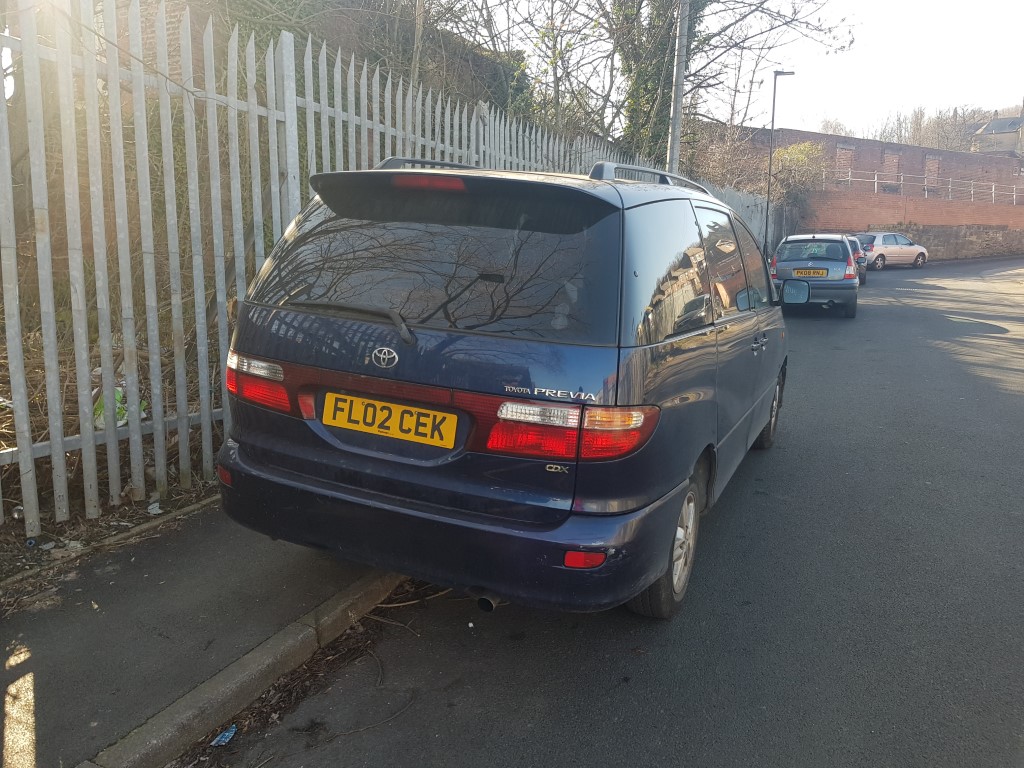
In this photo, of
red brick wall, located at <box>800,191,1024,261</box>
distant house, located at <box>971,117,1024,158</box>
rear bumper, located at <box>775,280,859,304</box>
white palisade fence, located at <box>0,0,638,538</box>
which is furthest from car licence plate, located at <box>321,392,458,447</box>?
distant house, located at <box>971,117,1024,158</box>

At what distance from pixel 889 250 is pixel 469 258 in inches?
1517

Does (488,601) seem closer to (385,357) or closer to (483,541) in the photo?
(483,541)

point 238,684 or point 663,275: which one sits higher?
→ point 663,275

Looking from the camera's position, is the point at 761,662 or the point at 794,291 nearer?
the point at 761,662

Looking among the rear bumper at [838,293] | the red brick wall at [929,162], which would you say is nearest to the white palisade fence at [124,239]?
the rear bumper at [838,293]

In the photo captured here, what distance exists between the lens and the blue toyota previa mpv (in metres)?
2.63

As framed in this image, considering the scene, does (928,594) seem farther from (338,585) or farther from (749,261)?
(338,585)

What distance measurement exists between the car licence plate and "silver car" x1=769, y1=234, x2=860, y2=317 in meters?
13.9

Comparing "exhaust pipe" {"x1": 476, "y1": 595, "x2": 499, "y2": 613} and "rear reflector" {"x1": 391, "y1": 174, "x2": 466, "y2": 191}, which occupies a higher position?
"rear reflector" {"x1": 391, "y1": 174, "x2": 466, "y2": 191}

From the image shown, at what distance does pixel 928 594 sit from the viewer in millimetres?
3762

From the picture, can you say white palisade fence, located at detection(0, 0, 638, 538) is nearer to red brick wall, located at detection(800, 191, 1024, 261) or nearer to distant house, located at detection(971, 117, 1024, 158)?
red brick wall, located at detection(800, 191, 1024, 261)

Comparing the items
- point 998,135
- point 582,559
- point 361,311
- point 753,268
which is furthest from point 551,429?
point 998,135

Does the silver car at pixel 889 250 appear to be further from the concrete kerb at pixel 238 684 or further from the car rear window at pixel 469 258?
the concrete kerb at pixel 238 684

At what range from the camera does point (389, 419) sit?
110 inches
